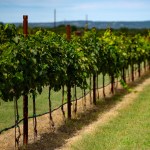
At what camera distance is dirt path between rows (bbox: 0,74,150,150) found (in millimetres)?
9422

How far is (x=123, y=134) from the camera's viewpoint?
33.8ft

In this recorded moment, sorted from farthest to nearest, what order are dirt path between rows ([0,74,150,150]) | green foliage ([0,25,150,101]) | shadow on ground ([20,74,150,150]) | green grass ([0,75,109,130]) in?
green grass ([0,75,109,130]), dirt path between rows ([0,74,150,150]), shadow on ground ([20,74,150,150]), green foliage ([0,25,150,101])

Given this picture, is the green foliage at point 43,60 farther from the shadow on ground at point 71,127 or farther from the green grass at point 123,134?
the green grass at point 123,134

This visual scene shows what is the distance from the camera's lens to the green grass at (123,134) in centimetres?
916

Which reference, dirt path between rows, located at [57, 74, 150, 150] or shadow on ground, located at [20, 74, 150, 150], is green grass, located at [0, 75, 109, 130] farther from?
dirt path between rows, located at [57, 74, 150, 150]

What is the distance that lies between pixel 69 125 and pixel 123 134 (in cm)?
162

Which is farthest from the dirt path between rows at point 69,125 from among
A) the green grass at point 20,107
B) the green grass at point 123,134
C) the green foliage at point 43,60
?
the green foliage at point 43,60

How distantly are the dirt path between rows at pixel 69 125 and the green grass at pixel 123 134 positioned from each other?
0.90ft

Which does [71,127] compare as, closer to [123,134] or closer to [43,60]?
[123,134]

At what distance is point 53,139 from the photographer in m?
9.80

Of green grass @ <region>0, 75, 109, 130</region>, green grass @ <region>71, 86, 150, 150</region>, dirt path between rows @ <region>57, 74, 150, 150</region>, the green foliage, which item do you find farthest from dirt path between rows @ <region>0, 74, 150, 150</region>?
the green foliage

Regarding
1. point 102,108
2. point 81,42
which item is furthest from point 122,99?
point 81,42

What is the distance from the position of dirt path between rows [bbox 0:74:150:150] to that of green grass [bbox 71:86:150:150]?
0.28 metres

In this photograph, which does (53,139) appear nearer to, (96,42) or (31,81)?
(31,81)
